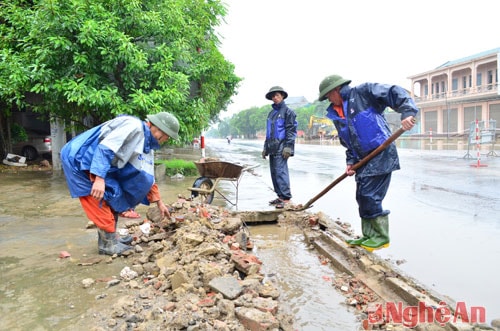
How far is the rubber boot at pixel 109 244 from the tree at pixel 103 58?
12.8ft

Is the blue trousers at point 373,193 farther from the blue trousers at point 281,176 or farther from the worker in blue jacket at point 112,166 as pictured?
the blue trousers at point 281,176

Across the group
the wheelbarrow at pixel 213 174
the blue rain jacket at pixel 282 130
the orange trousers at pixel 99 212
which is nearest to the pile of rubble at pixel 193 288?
the orange trousers at pixel 99 212

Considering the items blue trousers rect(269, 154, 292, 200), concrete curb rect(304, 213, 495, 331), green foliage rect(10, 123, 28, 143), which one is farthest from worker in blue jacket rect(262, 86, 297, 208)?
green foliage rect(10, 123, 28, 143)

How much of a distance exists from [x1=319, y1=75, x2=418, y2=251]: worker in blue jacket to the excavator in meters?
41.5

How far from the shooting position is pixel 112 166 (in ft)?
11.1

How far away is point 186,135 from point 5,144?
8740mm

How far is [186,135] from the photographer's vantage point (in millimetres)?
8602

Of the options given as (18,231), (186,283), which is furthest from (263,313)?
(18,231)

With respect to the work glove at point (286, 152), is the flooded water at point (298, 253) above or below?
below

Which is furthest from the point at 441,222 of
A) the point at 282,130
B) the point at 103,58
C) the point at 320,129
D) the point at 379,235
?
the point at 320,129

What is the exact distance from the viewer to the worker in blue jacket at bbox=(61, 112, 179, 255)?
319 centimetres

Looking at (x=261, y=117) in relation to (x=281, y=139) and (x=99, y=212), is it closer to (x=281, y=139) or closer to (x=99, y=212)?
(x=281, y=139)

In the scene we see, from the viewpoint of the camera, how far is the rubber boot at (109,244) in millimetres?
3607

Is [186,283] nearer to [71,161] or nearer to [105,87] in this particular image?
[71,161]
